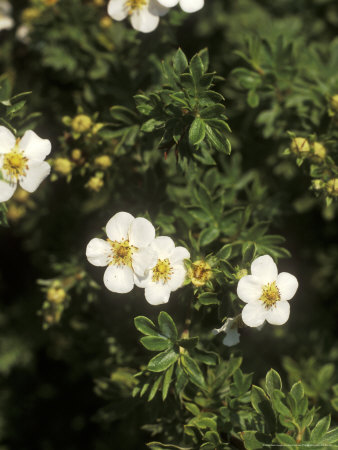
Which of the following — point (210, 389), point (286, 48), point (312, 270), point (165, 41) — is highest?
point (165, 41)

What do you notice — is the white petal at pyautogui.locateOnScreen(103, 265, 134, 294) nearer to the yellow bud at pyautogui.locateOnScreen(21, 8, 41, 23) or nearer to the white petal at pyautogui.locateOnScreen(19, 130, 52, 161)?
the white petal at pyautogui.locateOnScreen(19, 130, 52, 161)

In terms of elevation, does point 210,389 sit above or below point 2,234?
below

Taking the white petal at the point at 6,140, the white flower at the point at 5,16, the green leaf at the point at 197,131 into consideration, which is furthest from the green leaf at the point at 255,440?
the white flower at the point at 5,16

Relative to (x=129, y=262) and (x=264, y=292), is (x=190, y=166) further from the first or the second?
(x=264, y=292)

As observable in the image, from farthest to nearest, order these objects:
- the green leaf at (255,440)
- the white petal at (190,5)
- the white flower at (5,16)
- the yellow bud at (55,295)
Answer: the white flower at (5,16) < the yellow bud at (55,295) < the white petal at (190,5) < the green leaf at (255,440)

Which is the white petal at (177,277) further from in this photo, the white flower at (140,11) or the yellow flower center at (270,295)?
the white flower at (140,11)

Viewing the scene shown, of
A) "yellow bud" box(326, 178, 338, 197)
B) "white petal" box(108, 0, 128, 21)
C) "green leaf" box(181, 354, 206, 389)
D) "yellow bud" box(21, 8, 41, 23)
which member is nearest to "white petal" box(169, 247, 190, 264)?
"green leaf" box(181, 354, 206, 389)

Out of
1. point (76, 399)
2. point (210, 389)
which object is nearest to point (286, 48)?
point (210, 389)
